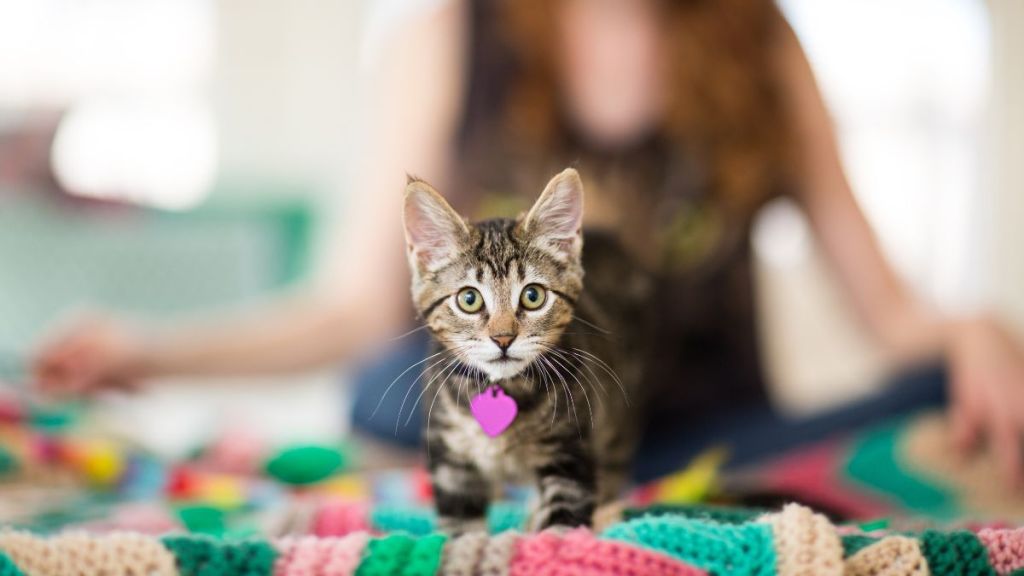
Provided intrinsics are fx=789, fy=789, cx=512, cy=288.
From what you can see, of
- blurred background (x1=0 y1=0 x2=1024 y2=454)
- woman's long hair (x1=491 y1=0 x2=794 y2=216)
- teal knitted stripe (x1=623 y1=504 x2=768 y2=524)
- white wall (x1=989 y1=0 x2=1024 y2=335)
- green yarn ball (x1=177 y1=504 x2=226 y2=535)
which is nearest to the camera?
teal knitted stripe (x1=623 y1=504 x2=768 y2=524)

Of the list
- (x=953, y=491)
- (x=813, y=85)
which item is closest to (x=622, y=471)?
(x=953, y=491)

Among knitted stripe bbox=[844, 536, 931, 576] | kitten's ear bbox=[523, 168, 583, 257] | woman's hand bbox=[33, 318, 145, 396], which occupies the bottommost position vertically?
knitted stripe bbox=[844, 536, 931, 576]

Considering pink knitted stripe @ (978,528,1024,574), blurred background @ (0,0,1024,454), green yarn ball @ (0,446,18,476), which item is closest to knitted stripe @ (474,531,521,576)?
pink knitted stripe @ (978,528,1024,574)

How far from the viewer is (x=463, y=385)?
569mm

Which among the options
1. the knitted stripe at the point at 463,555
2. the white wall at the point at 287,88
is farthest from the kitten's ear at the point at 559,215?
the white wall at the point at 287,88

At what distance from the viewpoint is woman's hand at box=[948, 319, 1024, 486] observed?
45.0 inches

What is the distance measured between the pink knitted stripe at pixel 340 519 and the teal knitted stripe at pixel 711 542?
24 centimetres

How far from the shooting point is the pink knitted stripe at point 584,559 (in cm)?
54

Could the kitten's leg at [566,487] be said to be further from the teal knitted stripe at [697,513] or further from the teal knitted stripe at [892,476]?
the teal knitted stripe at [892,476]

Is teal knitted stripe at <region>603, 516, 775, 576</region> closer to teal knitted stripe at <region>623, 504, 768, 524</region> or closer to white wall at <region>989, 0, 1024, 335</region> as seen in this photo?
teal knitted stripe at <region>623, 504, 768, 524</region>

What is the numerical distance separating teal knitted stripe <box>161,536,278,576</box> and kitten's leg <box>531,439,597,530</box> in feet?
0.65

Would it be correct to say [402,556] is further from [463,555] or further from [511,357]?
[511,357]

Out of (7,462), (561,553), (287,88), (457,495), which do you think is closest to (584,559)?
(561,553)

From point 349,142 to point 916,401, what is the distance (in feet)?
10.2
